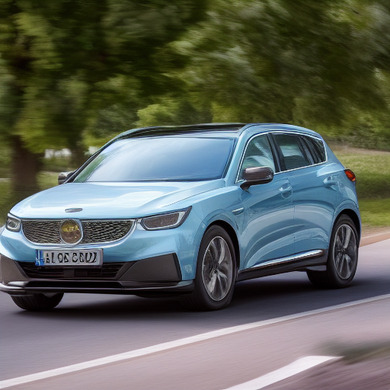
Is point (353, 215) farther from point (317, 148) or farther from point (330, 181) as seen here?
point (317, 148)

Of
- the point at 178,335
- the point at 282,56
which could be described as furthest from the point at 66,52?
the point at 178,335

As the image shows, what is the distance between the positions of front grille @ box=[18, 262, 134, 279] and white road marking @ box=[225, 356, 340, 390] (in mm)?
2513

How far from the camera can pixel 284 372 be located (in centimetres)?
721

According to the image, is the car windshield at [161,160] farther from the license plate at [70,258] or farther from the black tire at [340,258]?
the black tire at [340,258]

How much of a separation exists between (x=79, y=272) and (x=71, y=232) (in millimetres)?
335

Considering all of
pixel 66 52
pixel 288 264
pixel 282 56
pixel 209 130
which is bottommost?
pixel 282 56

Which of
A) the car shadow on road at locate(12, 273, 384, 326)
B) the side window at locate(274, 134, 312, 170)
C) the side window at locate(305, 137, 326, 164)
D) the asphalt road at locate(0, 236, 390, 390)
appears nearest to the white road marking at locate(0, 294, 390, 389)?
the asphalt road at locate(0, 236, 390, 390)

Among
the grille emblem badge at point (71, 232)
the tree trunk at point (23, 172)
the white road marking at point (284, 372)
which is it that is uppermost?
the white road marking at point (284, 372)

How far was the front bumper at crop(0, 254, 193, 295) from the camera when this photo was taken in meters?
9.76

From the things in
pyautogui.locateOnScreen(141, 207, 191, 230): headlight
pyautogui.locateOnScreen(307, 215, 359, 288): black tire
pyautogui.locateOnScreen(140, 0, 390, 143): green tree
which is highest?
pyautogui.locateOnScreen(141, 207, 191, 230): headlight

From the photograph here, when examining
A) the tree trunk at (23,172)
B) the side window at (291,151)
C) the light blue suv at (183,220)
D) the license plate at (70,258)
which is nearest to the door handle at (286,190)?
the light blue suv at (183,220)

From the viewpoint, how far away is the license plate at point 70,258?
980cm

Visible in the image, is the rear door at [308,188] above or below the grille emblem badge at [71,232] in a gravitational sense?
below

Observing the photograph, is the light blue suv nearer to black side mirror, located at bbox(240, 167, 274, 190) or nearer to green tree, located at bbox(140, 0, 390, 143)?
black side mirror, located at bbox(240, 167, 274, 190)
